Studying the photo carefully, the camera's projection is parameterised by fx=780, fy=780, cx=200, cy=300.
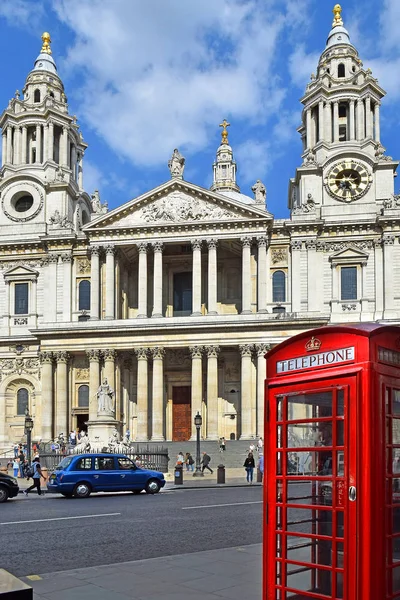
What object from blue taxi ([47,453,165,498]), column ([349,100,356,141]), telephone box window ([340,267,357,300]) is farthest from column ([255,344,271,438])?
blue taxi ([47,453,165,498])

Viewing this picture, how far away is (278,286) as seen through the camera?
183ft

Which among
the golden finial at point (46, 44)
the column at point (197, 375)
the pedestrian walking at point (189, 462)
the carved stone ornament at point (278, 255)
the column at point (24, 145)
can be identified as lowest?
the pedestrian walking at point (189, 462)

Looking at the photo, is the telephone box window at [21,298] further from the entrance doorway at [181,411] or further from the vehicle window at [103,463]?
the vehicle window at [103,463]

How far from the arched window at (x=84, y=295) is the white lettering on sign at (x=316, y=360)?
50902mm

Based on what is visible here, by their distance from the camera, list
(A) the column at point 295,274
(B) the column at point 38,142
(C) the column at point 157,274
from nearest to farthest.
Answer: (A) the column at point 295,274 → (C) the column at point 157,274 → (B) the column at point 38,142

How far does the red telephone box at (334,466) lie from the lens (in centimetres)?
632

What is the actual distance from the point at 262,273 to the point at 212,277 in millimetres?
3525

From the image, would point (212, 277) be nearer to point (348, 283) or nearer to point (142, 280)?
point (142, 280)

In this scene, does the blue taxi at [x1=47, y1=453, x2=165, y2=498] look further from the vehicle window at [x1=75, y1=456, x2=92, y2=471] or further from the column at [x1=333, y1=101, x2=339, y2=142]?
the column at [x1=333, y1=101, x2=339, y2=142]

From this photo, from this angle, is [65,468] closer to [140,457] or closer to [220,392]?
[140,457]

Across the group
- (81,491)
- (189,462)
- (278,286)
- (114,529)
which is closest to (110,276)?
(278,286)

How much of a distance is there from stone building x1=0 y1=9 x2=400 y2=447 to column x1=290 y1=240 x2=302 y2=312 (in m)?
0.08

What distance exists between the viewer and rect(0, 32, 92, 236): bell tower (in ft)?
200

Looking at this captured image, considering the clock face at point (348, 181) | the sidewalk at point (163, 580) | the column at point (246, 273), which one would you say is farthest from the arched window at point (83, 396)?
the sidewalk at point (163, 580)
